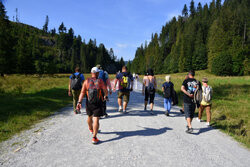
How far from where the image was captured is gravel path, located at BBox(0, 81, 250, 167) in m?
3.08

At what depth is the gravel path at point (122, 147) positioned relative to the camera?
308 cm

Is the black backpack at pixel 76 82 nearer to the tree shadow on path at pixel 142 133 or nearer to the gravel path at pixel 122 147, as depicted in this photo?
the gravel path at pixel 122 147

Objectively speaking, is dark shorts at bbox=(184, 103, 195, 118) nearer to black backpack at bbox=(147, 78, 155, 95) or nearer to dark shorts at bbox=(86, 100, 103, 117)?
black backpack at bbox=(147, 78, 155, 95)

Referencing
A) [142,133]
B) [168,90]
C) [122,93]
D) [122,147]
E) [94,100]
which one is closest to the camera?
[122,147]

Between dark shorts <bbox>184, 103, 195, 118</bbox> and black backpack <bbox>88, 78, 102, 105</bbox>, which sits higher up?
black backpack <bbox>88, 78, 102, 105</bbox>

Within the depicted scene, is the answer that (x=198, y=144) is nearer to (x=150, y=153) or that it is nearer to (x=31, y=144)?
(x=150, y=153)

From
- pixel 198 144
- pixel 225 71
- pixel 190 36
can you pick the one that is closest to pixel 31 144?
pixel 198 144

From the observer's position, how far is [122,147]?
3730 millimetres

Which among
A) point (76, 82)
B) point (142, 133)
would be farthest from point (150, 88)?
point (76, 82)

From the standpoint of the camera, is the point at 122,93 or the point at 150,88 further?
the point at 150,88

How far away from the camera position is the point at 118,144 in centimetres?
389

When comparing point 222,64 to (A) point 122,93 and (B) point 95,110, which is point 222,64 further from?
(B) point 95,110

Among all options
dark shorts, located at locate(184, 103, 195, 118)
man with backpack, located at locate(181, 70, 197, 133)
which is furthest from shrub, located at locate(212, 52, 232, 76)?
dark shorts, located at locate(184, 103, 195, 118)

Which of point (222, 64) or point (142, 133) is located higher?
point (222, 64)
